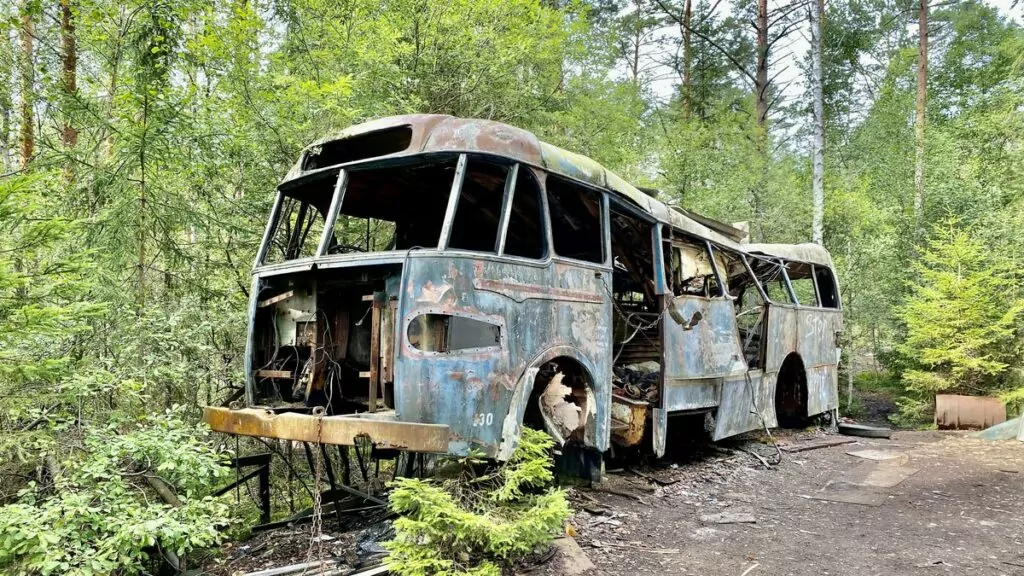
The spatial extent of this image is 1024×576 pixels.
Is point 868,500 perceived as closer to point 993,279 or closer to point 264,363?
point 264,363

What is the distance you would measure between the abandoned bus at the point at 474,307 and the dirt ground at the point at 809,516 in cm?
70

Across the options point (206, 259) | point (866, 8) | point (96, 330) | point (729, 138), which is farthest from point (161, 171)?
point (866, 8)

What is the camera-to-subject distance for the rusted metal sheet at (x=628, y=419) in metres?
6.36

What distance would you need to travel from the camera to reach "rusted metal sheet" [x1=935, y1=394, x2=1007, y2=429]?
11398 mm

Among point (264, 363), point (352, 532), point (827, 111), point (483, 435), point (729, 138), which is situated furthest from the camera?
point (827, 111)

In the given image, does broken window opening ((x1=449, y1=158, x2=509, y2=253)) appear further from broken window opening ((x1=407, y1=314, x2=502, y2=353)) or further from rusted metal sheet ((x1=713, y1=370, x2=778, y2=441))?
rusted metal sheet ((x1=713, y1=370, x2=778, y2=441))

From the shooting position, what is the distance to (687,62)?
2056 cm

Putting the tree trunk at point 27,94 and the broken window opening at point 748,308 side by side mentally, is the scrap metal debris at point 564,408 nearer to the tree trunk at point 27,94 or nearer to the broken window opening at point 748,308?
the broken window opening at point 748,308

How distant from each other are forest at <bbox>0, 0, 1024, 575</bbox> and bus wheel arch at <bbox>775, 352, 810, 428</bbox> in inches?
153

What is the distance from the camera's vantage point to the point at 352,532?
483 cm

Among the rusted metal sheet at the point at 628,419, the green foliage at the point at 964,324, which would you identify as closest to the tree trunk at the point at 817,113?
the green foliage at the point at 964,324

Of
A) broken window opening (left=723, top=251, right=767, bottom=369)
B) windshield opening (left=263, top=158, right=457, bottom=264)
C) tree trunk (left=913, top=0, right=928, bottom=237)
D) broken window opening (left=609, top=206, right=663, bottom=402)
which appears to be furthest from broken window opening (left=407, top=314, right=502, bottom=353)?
tree trunk (left=913, top=0, right=928, bottom=237)

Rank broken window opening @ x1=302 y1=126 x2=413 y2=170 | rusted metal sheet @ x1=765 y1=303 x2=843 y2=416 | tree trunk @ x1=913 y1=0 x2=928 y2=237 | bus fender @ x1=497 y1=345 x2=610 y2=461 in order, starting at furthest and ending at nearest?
tree trunk @ x1=913 y1=0 x2=928 y2=237, rusted metal sheet @ x1=765 y1=303 x2=843 y2=416, broken window opening @ x1=302 y1=126 x2=413 y2=170, bus fender @ x1=497 y1=345 x2=610 y2=461

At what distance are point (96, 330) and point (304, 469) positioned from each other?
329cm
